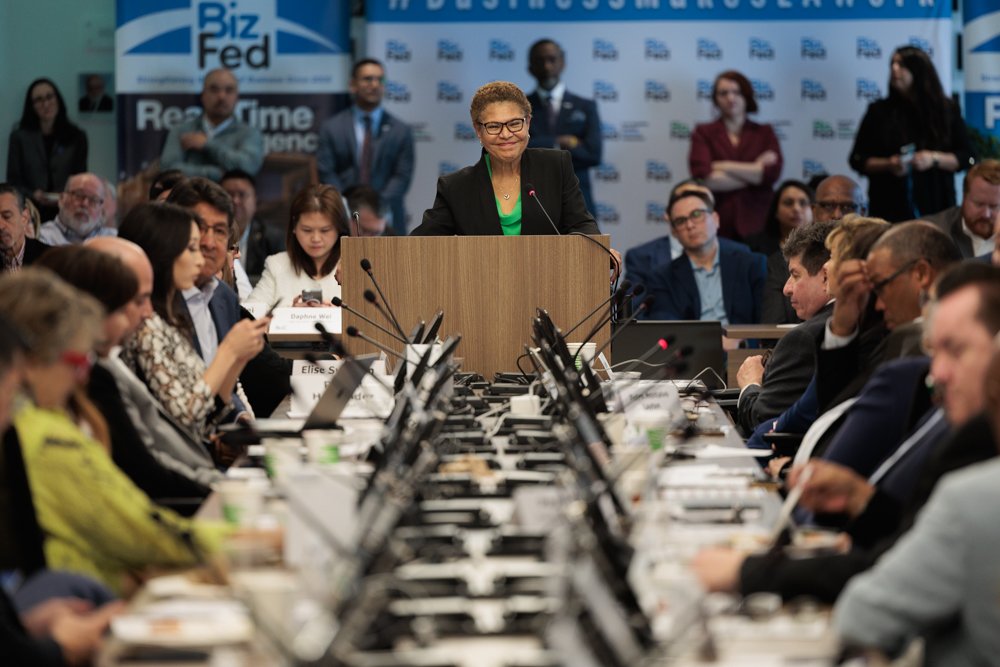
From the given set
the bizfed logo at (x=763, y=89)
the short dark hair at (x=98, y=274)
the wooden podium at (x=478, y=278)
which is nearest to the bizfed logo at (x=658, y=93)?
the bizfed logo at (x=763, y=89)

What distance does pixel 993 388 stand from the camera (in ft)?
7.45

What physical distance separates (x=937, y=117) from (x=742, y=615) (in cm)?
742

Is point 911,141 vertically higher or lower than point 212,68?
lower

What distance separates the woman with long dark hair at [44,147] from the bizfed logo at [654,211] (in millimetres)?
3456

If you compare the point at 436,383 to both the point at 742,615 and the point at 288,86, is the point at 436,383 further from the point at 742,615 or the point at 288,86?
the point at 288,86

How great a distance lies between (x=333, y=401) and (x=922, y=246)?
1.43m

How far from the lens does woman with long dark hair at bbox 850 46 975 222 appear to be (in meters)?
9.27

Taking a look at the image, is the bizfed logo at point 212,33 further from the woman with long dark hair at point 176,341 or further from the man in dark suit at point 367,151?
the woman with long dark hair at point 176,341

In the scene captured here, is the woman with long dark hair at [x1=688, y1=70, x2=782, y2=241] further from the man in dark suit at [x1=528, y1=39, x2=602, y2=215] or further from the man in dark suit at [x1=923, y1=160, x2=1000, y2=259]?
the man in dark suit at [x1=923, y1=160, x2=1000, y2=259]

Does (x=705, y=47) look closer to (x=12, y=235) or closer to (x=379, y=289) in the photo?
(x=12, y=235)

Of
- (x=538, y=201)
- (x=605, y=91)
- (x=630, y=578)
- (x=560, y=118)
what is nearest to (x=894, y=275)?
(x=630, y=578)

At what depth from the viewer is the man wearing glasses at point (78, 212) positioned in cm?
915

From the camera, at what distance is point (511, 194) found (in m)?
5.78

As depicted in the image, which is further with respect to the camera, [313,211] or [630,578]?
[313,211]
